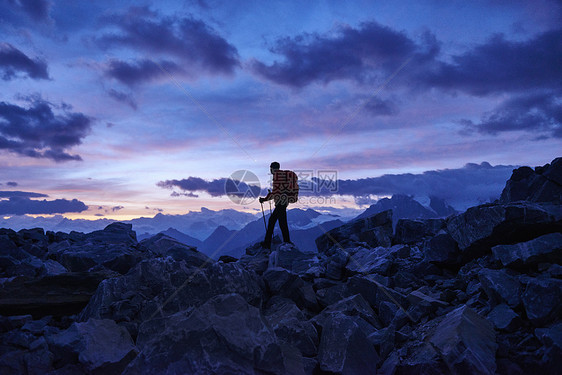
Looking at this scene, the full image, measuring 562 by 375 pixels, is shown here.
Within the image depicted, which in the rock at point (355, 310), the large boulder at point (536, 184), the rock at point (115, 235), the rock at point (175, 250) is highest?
the large boulder at point (536, 184)

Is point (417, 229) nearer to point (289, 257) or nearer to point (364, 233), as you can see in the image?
point (364, 233)

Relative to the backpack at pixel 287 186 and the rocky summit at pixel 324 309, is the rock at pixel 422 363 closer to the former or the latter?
the rocky summit at pixel 324 309

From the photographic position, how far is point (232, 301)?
5.59m

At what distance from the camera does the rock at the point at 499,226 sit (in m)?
7.98

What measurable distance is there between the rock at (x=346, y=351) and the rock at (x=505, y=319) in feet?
7.00

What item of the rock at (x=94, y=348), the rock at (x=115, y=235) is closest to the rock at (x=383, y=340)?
the rock at (x=94, y=348)

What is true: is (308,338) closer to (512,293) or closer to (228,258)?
(512,293)

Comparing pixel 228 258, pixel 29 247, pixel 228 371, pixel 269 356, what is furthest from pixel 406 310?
pixel 29 247

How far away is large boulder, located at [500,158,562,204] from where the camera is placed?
9766 millimetres

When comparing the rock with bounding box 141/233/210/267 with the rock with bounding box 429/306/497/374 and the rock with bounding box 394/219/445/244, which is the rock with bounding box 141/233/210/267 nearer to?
the rock with bounding box 429/306/497/374

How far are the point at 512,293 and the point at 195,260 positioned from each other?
27.5 ft

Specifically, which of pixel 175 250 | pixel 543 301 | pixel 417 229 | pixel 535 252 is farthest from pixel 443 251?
pixel 175 250

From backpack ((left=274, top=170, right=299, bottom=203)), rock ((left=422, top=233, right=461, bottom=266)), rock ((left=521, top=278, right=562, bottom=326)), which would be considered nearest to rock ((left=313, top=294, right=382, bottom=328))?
rock ((left=422, top=233, right=461, bottom=266))

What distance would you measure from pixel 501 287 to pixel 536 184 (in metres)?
5.58
